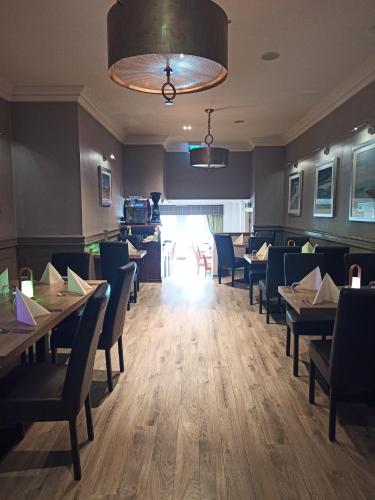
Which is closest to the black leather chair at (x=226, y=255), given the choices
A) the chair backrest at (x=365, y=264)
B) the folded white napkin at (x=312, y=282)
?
the chair backrest at (x=365, y=264)

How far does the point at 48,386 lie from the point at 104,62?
3071 millimetres

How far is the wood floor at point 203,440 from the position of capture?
1.87m

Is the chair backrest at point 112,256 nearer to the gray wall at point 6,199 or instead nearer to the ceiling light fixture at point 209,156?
the gray wall at point 6,199

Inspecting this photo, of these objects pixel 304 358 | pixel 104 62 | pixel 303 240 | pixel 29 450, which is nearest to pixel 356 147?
pixel 303 240

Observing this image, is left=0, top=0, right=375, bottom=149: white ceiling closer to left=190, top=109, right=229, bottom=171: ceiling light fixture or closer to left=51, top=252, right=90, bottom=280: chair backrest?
left=190, top=109, right=229, bottom=171: ceiling light fixture

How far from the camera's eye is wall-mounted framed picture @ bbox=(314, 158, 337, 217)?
15.4 ft

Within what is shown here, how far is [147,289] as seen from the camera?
6.40 meters

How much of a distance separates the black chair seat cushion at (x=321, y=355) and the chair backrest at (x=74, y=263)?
225 cm

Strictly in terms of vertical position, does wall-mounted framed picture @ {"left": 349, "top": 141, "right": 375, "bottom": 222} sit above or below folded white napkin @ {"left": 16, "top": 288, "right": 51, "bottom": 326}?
above

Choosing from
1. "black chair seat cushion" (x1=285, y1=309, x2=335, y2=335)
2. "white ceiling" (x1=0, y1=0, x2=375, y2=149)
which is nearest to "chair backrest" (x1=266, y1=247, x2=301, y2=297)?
"black chair seat cushion" (x1=285, y1=309, x2=335, y2=335)

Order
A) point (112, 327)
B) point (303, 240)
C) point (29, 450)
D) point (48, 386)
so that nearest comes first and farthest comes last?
point (48, 386), point (29, 450), point (112, 327), point (303, 240)

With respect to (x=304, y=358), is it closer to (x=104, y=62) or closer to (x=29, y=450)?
(x=29, y=450)

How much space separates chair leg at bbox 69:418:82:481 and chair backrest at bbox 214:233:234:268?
5.02m

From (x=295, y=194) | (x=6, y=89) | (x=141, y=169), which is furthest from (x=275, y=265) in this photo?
(x=141, y=169)
